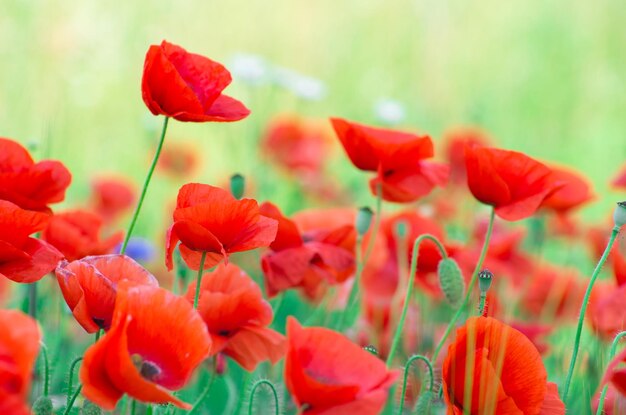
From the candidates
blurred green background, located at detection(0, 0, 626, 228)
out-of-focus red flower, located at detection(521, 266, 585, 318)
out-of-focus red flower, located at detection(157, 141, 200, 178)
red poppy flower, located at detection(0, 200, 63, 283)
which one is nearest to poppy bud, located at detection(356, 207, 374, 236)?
red poppy flower, located at detection(0, 200, 63, 283)

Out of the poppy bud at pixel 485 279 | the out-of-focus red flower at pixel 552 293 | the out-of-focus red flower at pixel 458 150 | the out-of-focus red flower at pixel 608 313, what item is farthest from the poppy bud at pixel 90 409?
the out-of-focus red flower at pixel 458 150

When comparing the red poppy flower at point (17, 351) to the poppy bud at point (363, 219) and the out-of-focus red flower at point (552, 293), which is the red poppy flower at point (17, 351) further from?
the out-of-focus red flower at point (552, 293)

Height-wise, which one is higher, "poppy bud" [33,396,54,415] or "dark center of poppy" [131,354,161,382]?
"dark center of poppy" [131,354,161,382]

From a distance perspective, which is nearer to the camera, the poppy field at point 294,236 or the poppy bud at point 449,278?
the poppy field at point 294,236

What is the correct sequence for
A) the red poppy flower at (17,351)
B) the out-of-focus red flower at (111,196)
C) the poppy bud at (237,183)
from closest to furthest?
the red poppy flower at (17,351)
the poppy bud at (237,183)
the out-of-focus red flower at (111,196)

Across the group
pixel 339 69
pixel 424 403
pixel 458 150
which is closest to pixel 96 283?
pixel 424 403

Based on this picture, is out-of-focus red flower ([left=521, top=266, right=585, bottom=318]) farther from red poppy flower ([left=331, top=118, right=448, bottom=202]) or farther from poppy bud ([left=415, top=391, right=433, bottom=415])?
poppy bud ([left=415, top=391, right=433, bottom=415])

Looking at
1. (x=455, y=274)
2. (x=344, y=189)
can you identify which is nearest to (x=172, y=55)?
(x=455, y=274)
